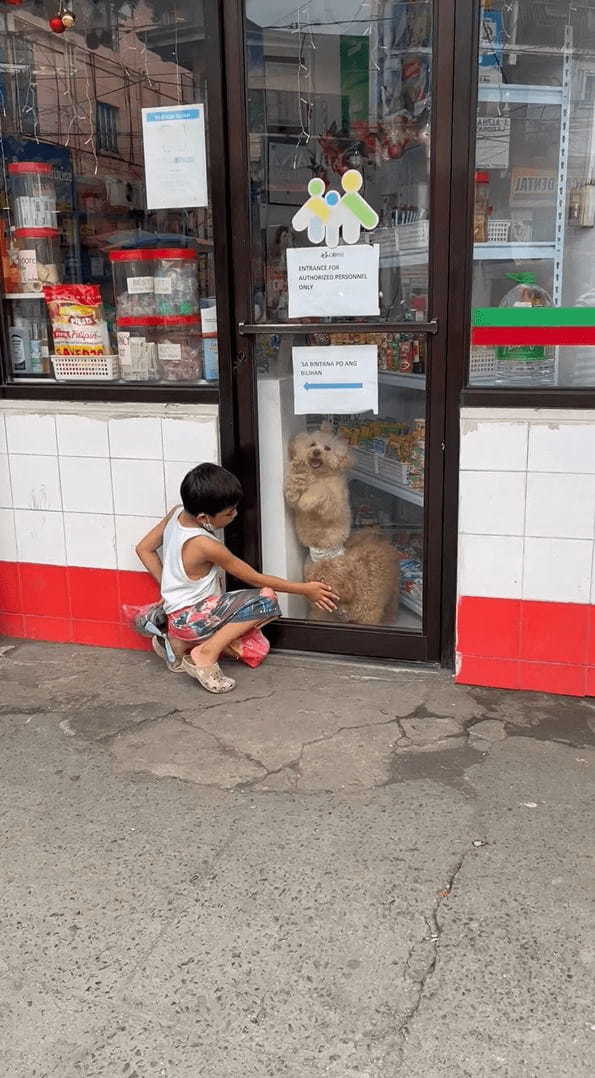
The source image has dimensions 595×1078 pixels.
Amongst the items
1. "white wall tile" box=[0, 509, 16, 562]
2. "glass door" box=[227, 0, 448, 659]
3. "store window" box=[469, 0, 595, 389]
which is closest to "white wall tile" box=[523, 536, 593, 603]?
"glass door" box=[227, 0, 448, 659]

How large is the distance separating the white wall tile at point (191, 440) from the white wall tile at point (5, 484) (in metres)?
0.88

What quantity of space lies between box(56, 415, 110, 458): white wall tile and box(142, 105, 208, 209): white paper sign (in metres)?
1.06

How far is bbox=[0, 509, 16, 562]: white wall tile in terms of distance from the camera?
4688 millimetres

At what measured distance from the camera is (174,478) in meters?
4.36

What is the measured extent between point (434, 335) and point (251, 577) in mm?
1313

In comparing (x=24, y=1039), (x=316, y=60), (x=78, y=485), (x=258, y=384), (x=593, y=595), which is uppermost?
(x=316, y=60)

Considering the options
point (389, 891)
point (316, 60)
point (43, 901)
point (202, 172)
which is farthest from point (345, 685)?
point (316, 60)

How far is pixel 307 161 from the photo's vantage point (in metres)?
3.98

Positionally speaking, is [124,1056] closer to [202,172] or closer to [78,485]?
[78,485]

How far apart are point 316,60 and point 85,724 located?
296 centimetres

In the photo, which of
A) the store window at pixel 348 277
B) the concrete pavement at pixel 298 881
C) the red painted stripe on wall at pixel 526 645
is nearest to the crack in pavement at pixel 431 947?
the concrete pavement at pixel 298 881

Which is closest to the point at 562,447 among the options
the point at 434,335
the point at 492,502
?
the point at 492,502

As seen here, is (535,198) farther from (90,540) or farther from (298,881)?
(298,881)

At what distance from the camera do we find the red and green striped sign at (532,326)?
3730 mm
